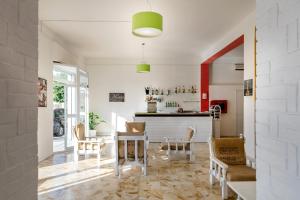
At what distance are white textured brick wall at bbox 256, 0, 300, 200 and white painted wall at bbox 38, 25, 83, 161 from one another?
583cm

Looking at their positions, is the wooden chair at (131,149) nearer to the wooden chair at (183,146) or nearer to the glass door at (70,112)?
the wooden chair at (183,146)

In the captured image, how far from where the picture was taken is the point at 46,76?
668 cm

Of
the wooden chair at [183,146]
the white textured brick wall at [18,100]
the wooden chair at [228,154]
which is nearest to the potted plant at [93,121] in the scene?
the wooden chair at [183,146]

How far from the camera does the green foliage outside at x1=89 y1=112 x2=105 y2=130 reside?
10859mm

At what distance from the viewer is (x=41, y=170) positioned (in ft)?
17.9

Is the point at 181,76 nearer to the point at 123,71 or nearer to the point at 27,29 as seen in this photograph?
the point at 123,71

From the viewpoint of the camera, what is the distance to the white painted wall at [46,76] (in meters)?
6.26

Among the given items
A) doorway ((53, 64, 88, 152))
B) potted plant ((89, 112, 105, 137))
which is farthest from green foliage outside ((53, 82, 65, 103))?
potted plant ((89, 112, 105, 137))

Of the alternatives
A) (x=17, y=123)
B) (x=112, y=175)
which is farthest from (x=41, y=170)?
(x=17, y=123)

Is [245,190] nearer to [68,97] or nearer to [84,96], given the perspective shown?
[68,97]

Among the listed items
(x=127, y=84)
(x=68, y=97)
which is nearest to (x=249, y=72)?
(x=68, y=97)

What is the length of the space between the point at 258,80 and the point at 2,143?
121cm

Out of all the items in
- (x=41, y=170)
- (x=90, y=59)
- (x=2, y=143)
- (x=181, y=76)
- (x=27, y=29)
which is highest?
(x=90, y=59)

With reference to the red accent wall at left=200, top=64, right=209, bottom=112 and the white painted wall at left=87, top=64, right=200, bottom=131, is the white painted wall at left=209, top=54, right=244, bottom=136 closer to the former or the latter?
the red accent wall at left=200, top=64, right=209, bottom=112
